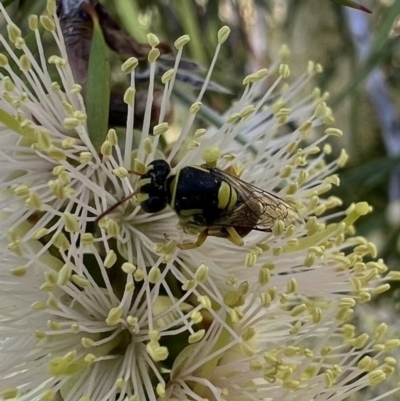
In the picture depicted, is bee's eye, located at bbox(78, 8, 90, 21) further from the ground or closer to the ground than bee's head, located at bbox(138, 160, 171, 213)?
further from the ground

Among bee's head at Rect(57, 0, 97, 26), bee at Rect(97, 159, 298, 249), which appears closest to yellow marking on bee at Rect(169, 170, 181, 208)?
bee at Rect(97, 159, 298, 249)

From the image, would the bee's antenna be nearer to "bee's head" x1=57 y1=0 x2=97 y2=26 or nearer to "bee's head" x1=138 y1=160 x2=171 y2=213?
"bee's head" x1=138 y1=160 x2=171 y2=213

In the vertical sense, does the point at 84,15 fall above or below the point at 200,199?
above

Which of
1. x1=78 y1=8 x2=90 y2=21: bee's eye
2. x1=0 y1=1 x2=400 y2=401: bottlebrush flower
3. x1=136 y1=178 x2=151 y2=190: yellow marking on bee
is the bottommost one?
x1=0 y1=1 x2=400 y2=401: bottlebrush flower

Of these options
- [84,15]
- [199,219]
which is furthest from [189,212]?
[84,15]

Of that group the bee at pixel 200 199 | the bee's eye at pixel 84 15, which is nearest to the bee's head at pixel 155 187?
the bee at pixel 200 199

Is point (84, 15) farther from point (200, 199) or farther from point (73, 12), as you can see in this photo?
point (200, 199)
